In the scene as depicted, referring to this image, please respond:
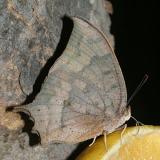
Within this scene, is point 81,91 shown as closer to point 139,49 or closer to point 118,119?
point 118,119

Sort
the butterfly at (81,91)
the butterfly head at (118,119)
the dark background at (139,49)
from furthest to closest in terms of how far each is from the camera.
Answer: the dark background at (139,49) < the butterfly head at (118,119) < the butterfly at (81,91)

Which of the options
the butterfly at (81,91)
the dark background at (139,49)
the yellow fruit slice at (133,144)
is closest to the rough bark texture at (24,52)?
the butterfly at (81,91)

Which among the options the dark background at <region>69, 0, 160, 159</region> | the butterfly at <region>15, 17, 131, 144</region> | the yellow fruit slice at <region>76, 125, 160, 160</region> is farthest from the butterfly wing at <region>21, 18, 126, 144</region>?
the dark background at <region>69, 0, 160, 159</region>

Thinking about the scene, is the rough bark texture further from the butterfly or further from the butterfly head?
the butterfly head

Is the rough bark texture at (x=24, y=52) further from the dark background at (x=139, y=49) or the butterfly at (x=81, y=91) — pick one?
the dark background at (x=139, y=49)

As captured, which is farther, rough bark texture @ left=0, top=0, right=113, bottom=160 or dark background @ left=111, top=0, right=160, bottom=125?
dark background @ left=111, top=0, right=160, bottom=125

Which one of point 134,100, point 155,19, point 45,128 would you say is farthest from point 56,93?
point 155,19
